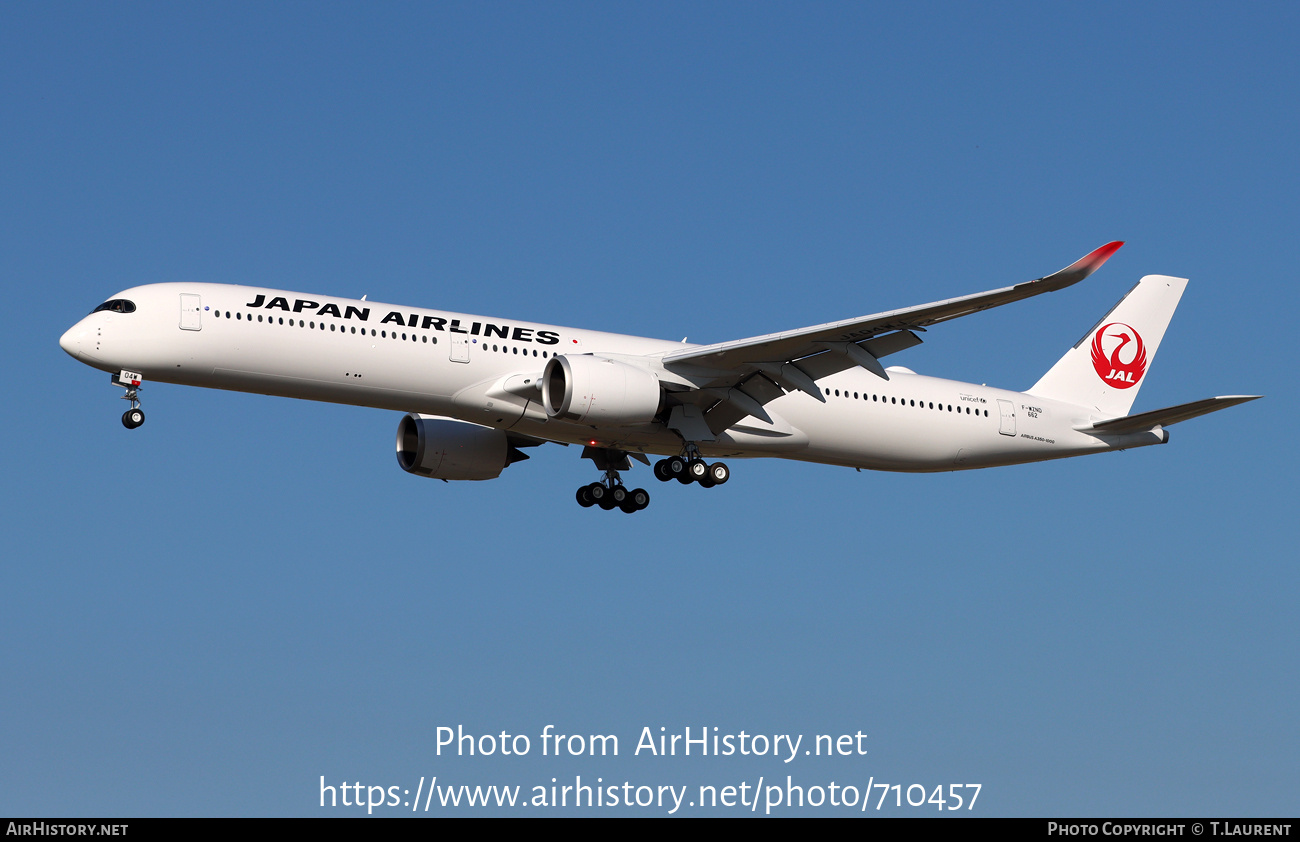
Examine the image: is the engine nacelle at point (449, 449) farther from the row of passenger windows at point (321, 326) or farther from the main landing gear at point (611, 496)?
the row of passenger windows at point (321, 326)

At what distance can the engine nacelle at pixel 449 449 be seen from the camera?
40.5 metres

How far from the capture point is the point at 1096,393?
43.2m

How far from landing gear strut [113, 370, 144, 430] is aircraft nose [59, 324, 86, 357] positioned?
3.16 ft

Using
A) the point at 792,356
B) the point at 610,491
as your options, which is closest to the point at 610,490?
the point at 610,491

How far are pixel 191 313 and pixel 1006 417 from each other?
822 inches

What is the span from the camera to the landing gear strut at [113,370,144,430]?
33.5 m

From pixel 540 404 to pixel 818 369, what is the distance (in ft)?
21.1

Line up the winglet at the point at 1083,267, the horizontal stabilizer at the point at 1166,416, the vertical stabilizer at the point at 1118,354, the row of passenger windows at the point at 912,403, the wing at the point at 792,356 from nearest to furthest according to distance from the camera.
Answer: the winglet at the point at 1083,267
the wing at the point at 792,356
the horizontal stabilizer at the point at 1166,416
the row of passenger windows at the point at 912,403
the vertical stabilizer at the point at 1118,354

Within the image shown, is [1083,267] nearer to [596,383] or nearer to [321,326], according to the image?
[596,383]

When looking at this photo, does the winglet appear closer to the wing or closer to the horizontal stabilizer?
the wing

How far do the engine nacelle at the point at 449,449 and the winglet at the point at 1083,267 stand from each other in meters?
16.7

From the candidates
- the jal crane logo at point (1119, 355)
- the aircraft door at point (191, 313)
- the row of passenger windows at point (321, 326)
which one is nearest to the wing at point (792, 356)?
the row of passenger windows at point (321, 326)

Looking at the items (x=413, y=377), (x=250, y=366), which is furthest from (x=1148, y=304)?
(x=250, y=366)
